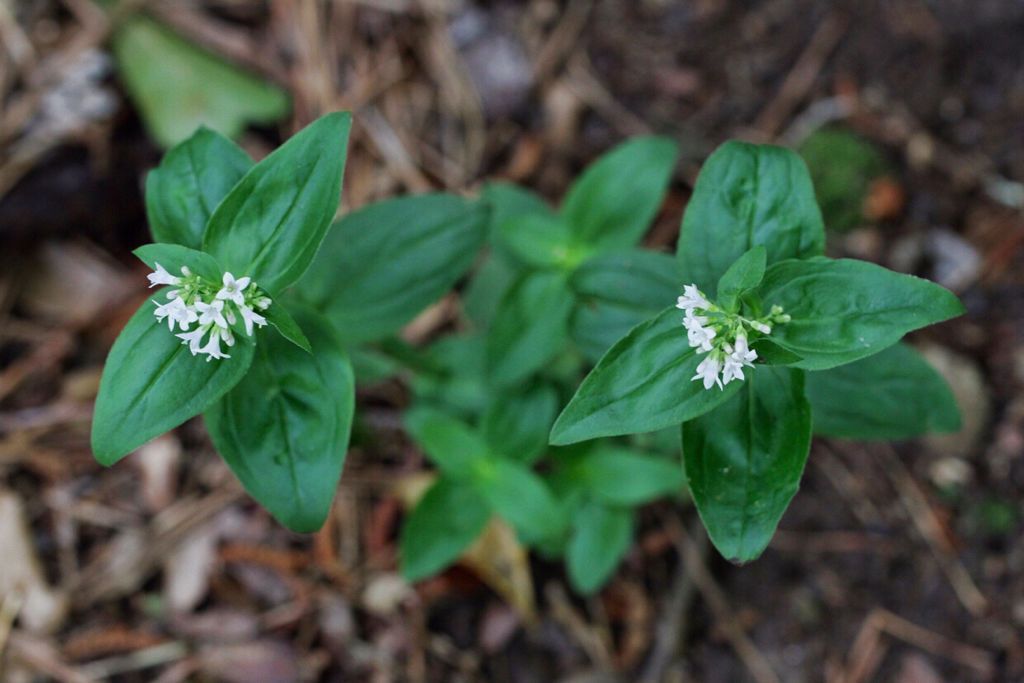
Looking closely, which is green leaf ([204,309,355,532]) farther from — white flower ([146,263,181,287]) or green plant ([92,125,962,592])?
white flower ([146,263,181,287])

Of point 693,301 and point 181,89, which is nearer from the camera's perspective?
point 693,301

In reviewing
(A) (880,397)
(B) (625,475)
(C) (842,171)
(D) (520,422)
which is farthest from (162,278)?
(C) (842,171)

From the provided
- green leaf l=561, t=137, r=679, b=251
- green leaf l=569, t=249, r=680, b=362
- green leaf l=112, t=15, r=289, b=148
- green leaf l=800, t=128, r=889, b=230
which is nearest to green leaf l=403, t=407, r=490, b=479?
green leaf l=569, t=249, r=680, b=362

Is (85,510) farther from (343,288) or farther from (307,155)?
(307,155)

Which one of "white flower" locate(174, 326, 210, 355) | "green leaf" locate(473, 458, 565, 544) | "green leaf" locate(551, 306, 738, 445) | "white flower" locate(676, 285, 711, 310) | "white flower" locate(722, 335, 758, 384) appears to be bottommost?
"green leaf" locate(473, 458, 565, 544)

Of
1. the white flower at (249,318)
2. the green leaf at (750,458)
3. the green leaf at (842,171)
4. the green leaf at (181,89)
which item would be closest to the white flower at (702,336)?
the green leaf at (750,458)

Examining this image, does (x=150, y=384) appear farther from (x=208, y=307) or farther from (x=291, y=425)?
(x=291, y=425)
